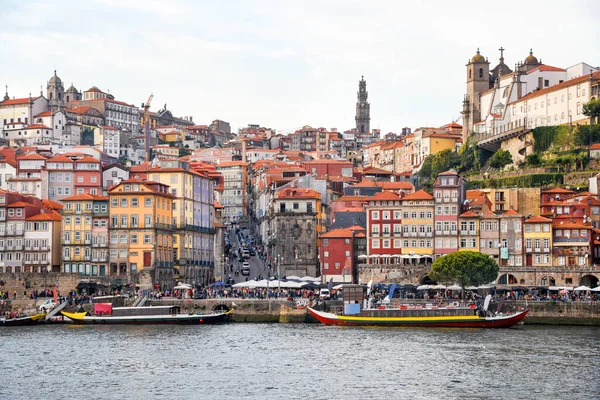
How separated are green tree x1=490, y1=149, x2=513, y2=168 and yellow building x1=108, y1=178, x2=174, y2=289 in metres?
37.9

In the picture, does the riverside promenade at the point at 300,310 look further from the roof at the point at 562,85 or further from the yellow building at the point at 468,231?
the roof at the point at 562,85

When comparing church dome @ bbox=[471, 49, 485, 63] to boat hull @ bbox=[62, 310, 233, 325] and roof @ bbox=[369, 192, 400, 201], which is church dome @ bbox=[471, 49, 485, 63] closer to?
roof @ bbox=[369, 192, 400, 201]

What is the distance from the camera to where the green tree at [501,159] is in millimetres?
119294

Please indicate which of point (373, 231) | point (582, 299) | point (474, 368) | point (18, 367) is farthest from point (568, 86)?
point (18, 367)

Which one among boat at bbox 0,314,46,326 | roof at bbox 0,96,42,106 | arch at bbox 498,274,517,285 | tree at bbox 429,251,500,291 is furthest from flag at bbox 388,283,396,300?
roof at bbox 0,96,42,106

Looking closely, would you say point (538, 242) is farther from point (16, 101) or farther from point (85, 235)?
point (16, 101)

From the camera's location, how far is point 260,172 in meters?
147

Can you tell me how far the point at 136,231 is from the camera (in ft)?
321

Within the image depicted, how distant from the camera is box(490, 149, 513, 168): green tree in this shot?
119294 millimetres

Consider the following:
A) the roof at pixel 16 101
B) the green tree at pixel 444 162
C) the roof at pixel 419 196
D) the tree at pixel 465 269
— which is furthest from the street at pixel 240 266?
the roof at pixel 16 101

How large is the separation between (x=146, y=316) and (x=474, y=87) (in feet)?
213

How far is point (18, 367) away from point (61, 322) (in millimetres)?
26851

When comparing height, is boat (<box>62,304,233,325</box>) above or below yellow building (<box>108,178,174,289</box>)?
below

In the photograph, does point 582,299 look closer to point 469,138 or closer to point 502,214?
point 502,214
